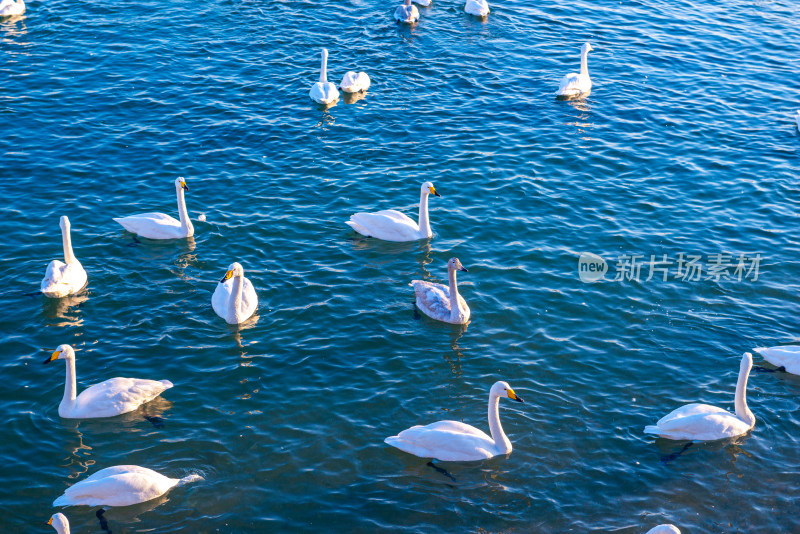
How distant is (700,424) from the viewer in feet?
45.8

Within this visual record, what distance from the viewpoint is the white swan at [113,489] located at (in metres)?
12.2

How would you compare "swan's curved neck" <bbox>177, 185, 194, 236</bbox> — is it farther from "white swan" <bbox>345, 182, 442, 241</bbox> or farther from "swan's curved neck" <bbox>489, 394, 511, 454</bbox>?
"swan's curved neck" <bbox>489, 394, 511, 454</bbox>

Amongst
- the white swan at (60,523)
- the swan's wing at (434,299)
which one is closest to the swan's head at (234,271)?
the swan's wing at (434,299)

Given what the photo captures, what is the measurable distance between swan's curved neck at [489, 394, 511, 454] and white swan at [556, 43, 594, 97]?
597 inches

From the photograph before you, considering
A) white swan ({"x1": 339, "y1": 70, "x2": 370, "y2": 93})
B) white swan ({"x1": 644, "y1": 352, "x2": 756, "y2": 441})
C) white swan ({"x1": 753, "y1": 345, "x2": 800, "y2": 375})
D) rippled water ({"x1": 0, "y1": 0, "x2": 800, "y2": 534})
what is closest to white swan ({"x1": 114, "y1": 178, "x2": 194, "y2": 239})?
rippled water ({"x1": 0, "y1": 0, "x2": 800, "y2": 534})

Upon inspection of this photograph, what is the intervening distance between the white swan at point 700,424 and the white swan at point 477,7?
21.8 m

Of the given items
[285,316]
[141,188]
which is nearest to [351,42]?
[141,188]

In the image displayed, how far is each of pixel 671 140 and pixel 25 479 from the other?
19.2 meters

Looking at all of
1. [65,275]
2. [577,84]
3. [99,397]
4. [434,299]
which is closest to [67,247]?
[65,275]

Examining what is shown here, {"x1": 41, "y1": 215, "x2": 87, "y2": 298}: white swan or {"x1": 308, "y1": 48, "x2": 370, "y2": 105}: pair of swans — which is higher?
{"x1": 308, "y1": 48, "x2": 370, "y2": 105}: pair of swans

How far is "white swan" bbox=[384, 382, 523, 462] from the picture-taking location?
44.0 feet

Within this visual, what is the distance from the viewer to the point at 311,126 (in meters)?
24.8

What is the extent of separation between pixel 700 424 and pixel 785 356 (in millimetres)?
3000

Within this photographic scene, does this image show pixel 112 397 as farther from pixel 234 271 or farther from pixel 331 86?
pixel 331 86
